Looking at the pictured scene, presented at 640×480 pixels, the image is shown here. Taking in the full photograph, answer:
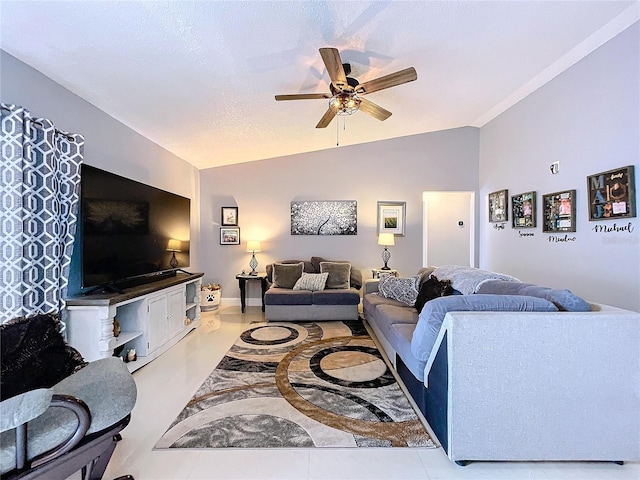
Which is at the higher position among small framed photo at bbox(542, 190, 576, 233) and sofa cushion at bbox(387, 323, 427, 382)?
small framed photo at bbox(542, 190, 576, 233)

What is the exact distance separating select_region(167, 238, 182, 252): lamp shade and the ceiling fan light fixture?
99.3 inches

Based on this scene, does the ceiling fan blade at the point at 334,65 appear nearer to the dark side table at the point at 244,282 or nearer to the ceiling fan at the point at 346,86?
the ceiling fan at the point at 346,86

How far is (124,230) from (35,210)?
0.82 meters

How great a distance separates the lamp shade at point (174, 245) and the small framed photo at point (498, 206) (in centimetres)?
470

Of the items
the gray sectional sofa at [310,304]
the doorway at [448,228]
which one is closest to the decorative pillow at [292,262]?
the gray sectional sofa at [310,304]

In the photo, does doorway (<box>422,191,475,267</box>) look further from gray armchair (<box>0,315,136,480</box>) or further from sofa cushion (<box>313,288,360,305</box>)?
gray armchair (<box>0,315,136,480</box>)

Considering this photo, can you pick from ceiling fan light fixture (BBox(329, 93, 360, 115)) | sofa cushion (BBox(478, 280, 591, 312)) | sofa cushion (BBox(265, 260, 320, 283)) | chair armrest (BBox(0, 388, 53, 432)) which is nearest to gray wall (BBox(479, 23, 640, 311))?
sofa cushion (BBox(478, 280, 591, 312))

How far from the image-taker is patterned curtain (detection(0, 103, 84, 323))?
192 centimetres

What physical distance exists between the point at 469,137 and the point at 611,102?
2.56 metres

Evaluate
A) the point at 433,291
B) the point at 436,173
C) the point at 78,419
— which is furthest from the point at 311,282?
the point at 78,419

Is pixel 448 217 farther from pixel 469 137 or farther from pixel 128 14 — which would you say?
pixel 128 14

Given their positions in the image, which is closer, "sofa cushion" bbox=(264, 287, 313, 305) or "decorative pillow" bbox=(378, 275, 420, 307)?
"decorative pillow" bbox=(378, 275, 420, 307)

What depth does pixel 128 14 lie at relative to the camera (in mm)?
1845

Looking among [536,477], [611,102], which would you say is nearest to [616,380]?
[536,477]
